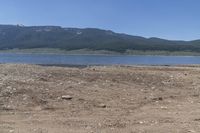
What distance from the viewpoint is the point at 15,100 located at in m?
14.5

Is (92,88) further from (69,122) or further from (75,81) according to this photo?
(69,122)

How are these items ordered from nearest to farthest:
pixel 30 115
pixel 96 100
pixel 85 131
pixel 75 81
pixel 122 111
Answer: pixel 85 131, pixel 30 115, pixel 122 111, pixel 96 100, pixel 75 81

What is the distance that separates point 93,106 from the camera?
14469 millimetres

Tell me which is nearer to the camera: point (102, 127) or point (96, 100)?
point (102, 127)

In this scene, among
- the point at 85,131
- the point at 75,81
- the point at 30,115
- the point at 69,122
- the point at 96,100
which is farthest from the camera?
the point at 75,81

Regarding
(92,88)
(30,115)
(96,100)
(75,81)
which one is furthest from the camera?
(75,81)

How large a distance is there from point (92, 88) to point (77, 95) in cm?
189

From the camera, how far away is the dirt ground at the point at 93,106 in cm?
1148

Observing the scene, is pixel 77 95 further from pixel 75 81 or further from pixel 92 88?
pixel 75 81

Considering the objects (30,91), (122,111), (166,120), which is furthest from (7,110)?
(166,120)

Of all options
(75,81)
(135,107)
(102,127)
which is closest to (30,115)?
(102,127)

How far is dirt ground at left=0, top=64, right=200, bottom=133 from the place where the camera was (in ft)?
37.7

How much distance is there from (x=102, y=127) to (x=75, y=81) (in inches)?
326

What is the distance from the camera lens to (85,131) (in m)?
11.0
